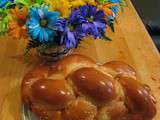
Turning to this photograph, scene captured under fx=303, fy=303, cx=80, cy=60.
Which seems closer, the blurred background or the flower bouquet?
the flower bouquet

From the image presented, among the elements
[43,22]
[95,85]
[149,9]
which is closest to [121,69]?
[95,85]

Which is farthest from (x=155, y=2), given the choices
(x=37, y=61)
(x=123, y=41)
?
(x=37, y=61)

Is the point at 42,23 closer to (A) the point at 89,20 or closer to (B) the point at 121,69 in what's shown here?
(A) the point at 89,20

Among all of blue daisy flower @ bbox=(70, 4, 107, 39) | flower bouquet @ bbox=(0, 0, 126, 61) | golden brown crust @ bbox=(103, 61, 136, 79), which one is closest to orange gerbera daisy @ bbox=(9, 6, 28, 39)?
flower bouquet @ bbox=(0, 0, 126, 61)

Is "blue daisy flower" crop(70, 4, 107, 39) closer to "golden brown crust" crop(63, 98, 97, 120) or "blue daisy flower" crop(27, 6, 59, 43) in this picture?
"blue daisy flower" crop(27, 6, 59, 43)

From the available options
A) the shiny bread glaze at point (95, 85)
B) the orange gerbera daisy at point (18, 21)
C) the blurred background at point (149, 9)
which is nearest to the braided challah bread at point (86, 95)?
the shiny bread glaze at point (95, 85)

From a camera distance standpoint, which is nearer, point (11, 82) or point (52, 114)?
point (52, 114)

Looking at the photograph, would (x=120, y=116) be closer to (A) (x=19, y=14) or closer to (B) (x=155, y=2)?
(A) (x=19, y=14)
